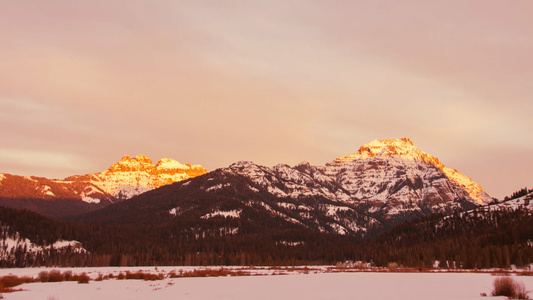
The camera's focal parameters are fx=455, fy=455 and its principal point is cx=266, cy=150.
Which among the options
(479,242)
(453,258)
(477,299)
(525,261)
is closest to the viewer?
(477,299)

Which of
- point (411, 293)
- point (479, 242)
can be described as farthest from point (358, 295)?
point (479, 242)

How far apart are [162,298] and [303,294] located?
13734 millimetres

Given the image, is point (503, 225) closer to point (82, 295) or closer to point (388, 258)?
point (388, 258)

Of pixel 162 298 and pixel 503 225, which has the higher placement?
pixel 503 225

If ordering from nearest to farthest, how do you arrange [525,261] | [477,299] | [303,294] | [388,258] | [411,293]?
[477,299]
[411,293]
[303,294]
[525,261]
[388,258]

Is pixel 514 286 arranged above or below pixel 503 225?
below

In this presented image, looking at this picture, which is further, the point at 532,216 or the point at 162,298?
the point at 532,216

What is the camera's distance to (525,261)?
119 meters

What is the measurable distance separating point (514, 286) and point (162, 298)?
30219mm

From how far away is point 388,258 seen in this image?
627 feet

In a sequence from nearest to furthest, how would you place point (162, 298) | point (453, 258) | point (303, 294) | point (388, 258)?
1. point (303, 294)
2. point (162, 298)
3. point (453, 258)
4. point (388, 258)

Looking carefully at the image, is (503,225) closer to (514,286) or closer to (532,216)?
(532,216)

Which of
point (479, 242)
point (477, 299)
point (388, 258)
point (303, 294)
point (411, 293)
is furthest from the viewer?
point (388, 258)

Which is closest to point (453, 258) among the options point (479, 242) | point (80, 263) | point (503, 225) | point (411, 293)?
point (479, 242)
